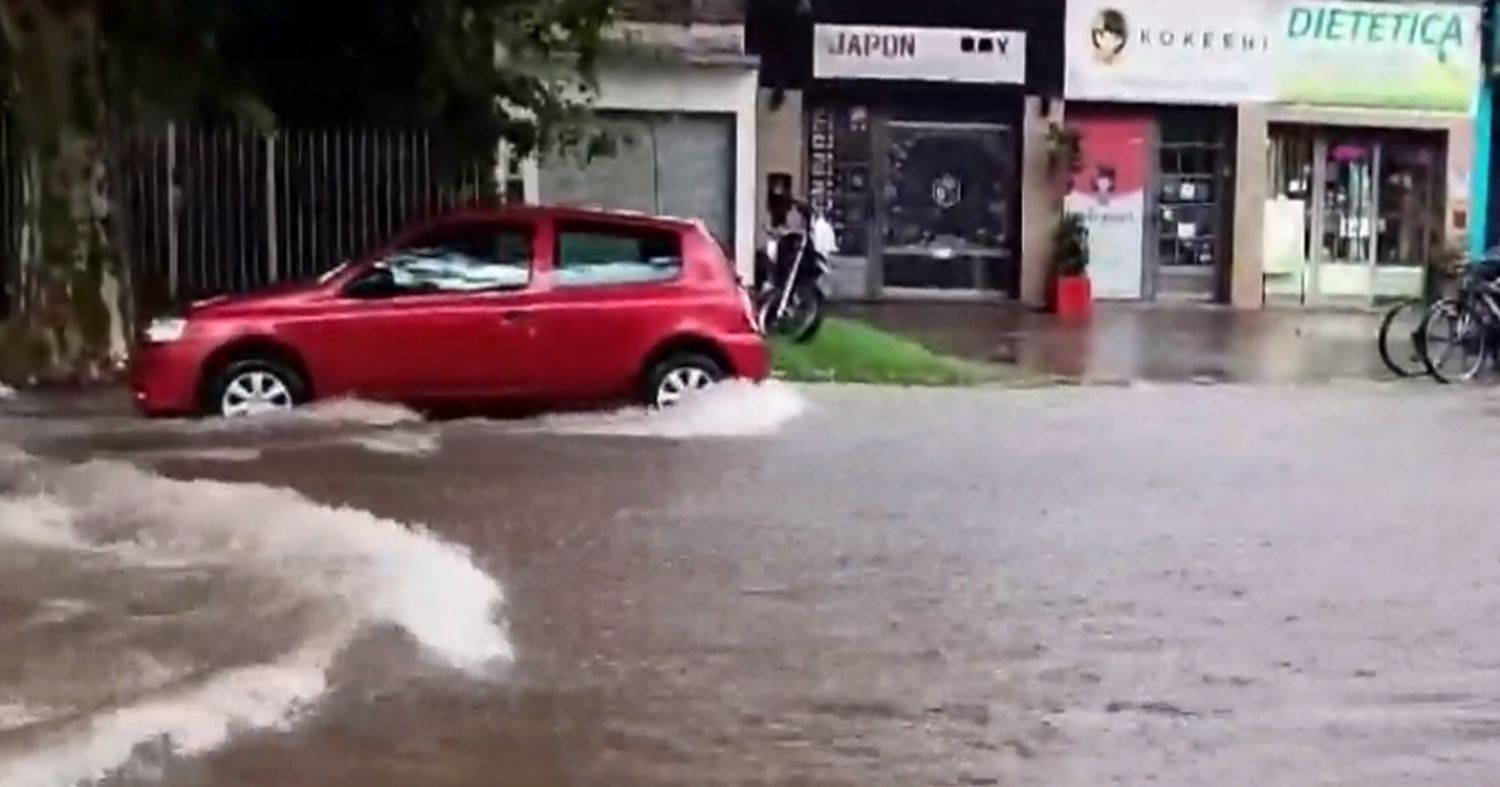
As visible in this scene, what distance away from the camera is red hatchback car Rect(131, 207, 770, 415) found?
13945 millimetres

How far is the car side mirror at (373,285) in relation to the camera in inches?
554

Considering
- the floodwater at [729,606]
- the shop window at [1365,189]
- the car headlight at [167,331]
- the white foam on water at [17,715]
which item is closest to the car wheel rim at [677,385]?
the floodwater at [729,606]

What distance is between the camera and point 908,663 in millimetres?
7664

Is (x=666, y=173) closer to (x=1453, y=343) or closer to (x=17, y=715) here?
(x=1453, y=343)

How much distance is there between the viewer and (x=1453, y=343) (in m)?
19.7

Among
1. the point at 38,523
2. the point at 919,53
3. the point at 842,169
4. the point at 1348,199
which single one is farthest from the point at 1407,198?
the point at 38,523

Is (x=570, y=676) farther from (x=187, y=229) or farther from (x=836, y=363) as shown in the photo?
(x=187, y=229)

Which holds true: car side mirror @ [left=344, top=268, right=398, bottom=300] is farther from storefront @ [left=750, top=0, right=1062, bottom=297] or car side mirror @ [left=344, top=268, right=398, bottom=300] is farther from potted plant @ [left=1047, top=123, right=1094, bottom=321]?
storefront @ [left=750, top=0, right=1062, bottom=297]

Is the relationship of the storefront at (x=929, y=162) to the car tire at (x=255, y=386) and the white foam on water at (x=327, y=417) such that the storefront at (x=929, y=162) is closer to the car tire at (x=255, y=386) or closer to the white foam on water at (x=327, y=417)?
the white foam on water at (x=327, y=417)

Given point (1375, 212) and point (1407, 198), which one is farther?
point (1407, 198)

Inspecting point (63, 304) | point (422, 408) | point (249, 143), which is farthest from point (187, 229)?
point (422, 408)

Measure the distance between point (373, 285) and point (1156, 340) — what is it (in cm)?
1204

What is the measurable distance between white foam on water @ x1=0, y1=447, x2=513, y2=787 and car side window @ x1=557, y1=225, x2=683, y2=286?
360 cm

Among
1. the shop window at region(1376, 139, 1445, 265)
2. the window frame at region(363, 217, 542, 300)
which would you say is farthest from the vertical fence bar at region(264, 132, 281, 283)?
the shop window at region(1376, 139, 1445, 265)
